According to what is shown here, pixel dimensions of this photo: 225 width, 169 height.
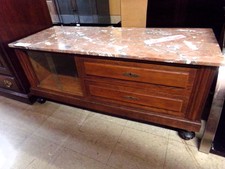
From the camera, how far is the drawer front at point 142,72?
969 millimetres

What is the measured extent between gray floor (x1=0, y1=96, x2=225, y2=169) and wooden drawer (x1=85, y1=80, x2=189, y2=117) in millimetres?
243

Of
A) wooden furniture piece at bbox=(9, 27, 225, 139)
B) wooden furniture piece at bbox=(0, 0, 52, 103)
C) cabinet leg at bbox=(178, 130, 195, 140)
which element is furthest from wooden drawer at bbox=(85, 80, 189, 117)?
wooden furniture piece at bbox=(0, 0, 52, 103)

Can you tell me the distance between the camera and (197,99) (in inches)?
39.6

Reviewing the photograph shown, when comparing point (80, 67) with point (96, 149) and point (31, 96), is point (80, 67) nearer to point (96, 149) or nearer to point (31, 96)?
point (96, 149)

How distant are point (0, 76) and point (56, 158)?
3.55ft

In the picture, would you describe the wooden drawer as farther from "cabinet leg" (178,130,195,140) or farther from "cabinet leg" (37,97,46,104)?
"cabinet leg" (37,97,46,104)

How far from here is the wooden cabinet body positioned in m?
0.98

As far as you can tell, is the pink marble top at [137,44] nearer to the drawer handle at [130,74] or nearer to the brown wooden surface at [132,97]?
the drawer handle at [130,74]

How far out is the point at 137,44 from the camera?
1.12 metres

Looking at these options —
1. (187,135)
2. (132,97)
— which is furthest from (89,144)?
(187,135)

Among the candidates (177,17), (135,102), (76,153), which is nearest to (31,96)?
(76,153)

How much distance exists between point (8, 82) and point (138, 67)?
1.39 metres

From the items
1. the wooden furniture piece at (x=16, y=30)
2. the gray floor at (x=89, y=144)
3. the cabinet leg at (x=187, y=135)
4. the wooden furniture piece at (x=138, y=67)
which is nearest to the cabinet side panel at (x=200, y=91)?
the wooden furniture piece at (x=138, y=67)

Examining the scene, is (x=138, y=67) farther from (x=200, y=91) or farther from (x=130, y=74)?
(x=200, y=91)
